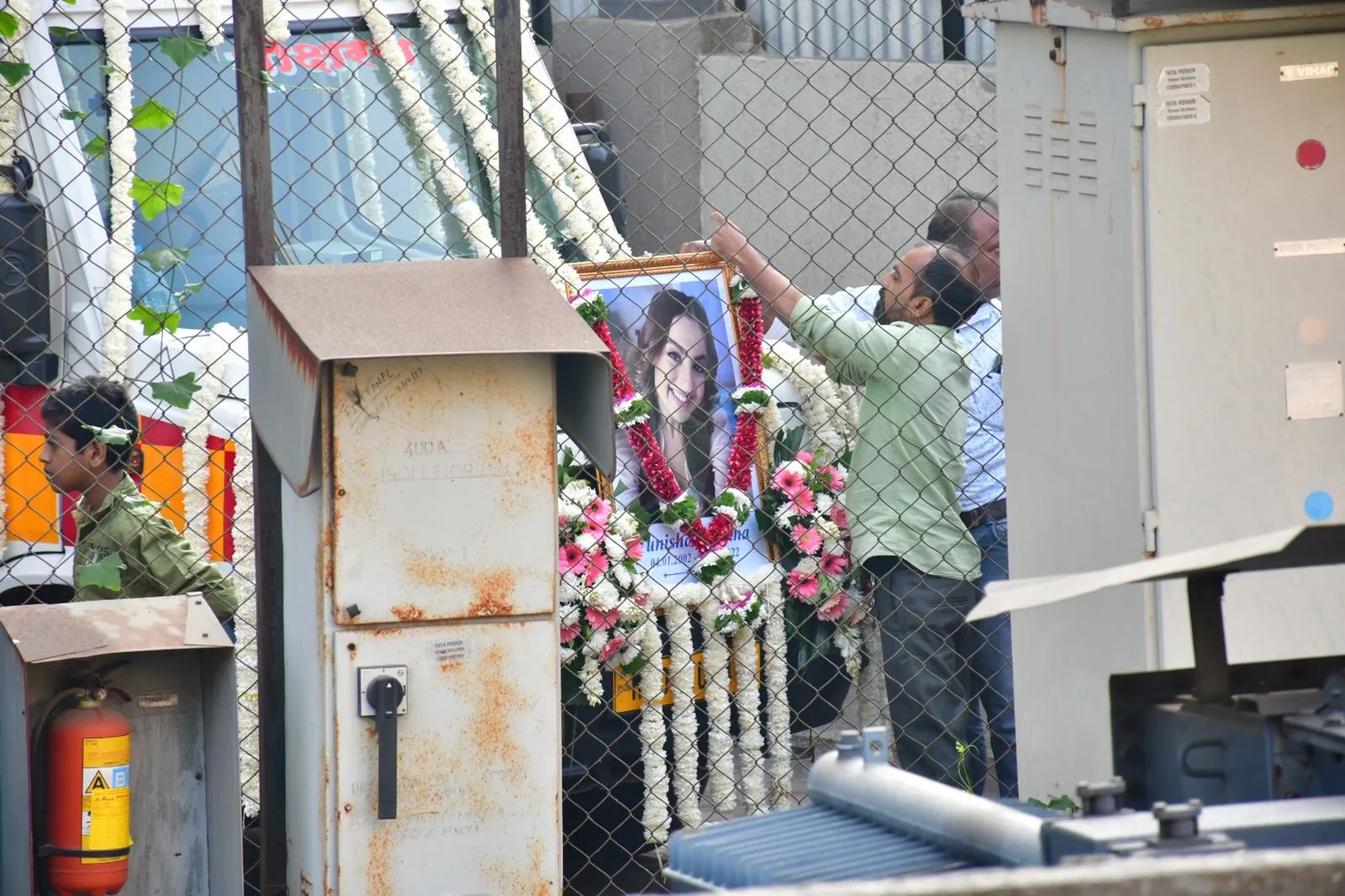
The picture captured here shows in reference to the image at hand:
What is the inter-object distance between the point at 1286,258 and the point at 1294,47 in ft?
1.53

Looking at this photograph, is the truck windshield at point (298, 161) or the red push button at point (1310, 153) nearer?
the red push button at point (1310, 153)

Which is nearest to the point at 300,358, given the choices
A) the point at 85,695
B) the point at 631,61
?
the point at 85,695

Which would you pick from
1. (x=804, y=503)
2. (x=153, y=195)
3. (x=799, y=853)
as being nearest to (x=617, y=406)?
(x=804, y=503)

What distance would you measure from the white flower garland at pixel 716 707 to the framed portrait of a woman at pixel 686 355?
0.25 meters

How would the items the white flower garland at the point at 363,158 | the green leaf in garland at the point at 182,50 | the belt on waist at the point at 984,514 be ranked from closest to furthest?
the green leaf in garland at the point at 182,50, the belt on waist at the point at 984,514, the white flower garland at the point at 363,158

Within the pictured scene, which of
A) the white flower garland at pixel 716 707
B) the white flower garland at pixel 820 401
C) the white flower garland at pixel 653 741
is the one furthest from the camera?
the white flower garland at pixel 820 401

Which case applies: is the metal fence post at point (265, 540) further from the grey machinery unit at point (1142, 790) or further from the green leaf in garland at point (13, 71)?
the grey machinery unit at point (1142, 790)

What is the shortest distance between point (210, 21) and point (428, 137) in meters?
0.80

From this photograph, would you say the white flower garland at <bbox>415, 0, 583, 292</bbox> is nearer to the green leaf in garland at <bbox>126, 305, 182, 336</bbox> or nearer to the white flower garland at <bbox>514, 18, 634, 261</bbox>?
the white flower garland at <bbox>514, 18, 634, 261</bbox>

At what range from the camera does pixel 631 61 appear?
8.64 m

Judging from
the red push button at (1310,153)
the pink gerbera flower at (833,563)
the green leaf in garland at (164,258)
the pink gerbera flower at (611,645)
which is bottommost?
the pink gerbera flower at (611,645)

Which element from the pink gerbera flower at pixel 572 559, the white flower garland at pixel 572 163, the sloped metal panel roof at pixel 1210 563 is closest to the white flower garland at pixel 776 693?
the pink gerbera flower at pixel 572 559

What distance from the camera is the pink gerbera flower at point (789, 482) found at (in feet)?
17.0

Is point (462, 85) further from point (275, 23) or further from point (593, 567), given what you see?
point (593, 567)
